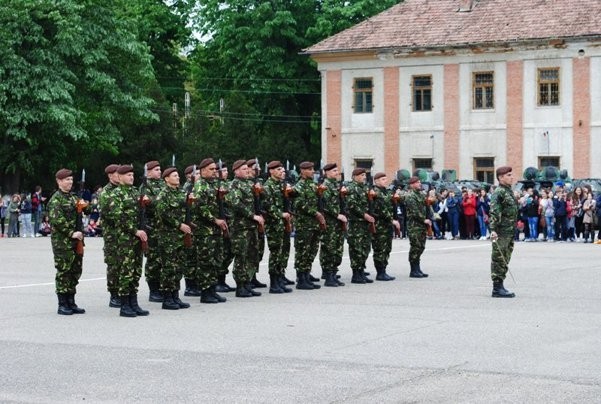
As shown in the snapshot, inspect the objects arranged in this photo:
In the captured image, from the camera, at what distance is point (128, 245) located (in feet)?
50.9

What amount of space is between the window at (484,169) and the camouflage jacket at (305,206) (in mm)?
32949

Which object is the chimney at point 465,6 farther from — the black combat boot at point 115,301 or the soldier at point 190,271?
the black combat boot at point 115,301

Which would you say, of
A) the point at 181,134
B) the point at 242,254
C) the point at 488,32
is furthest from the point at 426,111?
the point at 242,254

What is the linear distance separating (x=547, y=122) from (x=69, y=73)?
18474 mm

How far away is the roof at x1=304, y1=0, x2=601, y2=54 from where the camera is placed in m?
49.7

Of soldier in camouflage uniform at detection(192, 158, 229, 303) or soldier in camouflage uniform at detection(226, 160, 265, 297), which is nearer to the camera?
soldier in camouflage uniform at detection(192, 158, 229, 303)

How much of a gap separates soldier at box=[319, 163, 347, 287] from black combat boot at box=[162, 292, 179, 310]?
3.90m

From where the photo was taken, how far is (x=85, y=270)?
23.8 m

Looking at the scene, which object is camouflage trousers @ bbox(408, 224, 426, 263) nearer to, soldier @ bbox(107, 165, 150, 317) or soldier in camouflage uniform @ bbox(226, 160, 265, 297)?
soldier in camouflage uniform @ bbox(226, 160, 265, 297)

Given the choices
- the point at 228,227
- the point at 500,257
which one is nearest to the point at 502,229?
the point at 500,257

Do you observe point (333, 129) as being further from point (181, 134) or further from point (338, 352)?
point (338, 352)

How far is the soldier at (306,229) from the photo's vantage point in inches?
754

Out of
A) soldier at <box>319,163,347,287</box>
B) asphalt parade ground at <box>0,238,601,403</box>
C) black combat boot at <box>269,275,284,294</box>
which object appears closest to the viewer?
asphalt parade ground at <box>0,238,601,403</box>

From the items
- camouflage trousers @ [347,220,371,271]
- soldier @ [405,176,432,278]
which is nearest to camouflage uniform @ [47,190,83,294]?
camouflage trousers @ [347,220,371,271]
